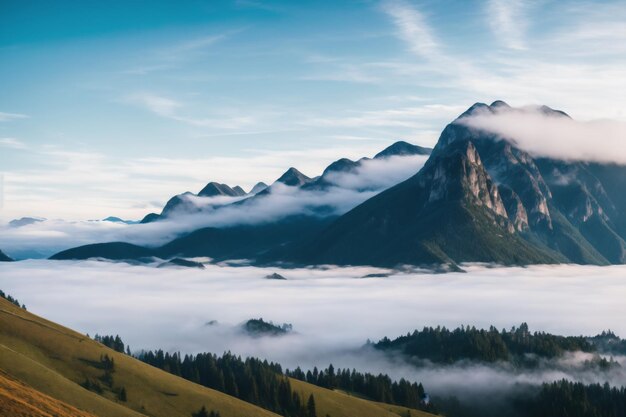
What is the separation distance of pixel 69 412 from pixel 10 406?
24.1 m

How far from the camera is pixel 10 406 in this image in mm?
176750

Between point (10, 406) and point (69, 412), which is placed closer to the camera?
point (10, 406)

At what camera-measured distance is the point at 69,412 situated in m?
198
